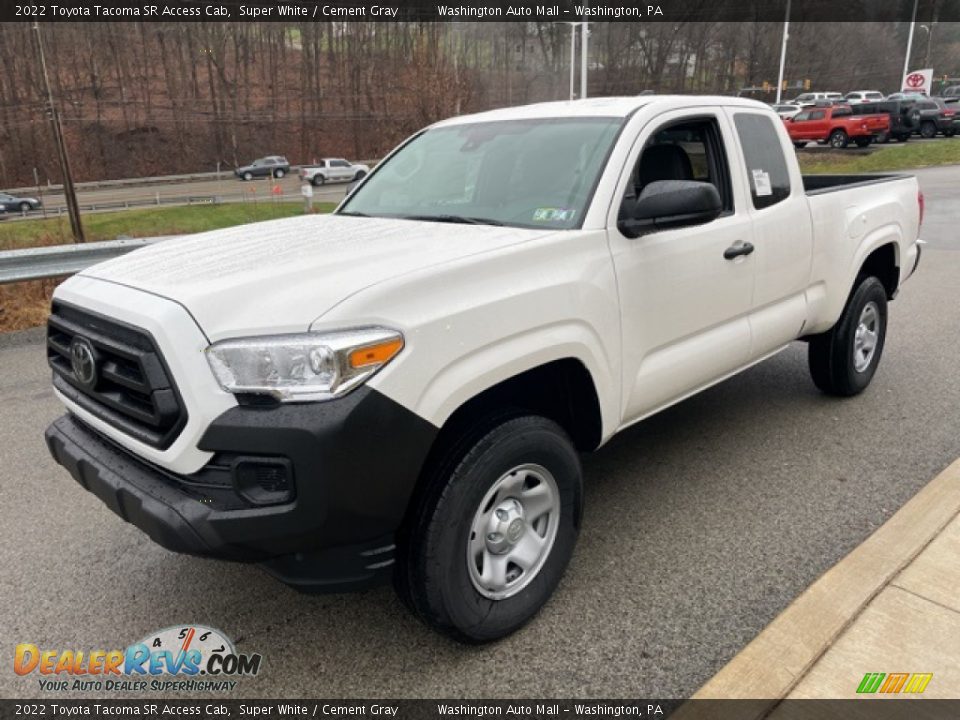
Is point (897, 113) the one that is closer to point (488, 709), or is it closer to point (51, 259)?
point (51, 259)

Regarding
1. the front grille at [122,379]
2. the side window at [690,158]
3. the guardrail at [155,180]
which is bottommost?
the guardrail at [155,180]

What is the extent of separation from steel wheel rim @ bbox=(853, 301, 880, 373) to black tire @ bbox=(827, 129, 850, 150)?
30.1m

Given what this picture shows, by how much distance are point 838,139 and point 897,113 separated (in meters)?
2.88

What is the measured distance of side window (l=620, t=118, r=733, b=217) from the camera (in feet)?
12.1

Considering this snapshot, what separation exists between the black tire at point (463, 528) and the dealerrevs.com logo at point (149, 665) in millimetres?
752

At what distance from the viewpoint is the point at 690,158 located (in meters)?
3.83

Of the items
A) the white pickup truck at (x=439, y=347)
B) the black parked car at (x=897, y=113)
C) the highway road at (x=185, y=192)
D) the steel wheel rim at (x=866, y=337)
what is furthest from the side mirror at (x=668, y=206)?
the black parked car at (x=897, y=113)

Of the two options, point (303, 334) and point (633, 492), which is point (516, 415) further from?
point (633, 492)

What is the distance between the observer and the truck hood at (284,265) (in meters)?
2.24

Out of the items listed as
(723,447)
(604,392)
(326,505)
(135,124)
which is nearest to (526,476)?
(604,392)

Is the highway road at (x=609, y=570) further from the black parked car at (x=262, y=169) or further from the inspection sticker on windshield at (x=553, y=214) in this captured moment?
the black parked car at (x=262, y=169)

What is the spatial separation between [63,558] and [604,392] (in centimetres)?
254

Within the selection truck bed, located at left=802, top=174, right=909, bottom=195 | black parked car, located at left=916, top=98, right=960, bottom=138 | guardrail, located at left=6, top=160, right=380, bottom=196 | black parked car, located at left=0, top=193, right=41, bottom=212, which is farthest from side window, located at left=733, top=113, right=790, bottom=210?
guardrail, located at left=6, top=160, right=380, bottom=196

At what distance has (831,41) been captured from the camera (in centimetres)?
7906
